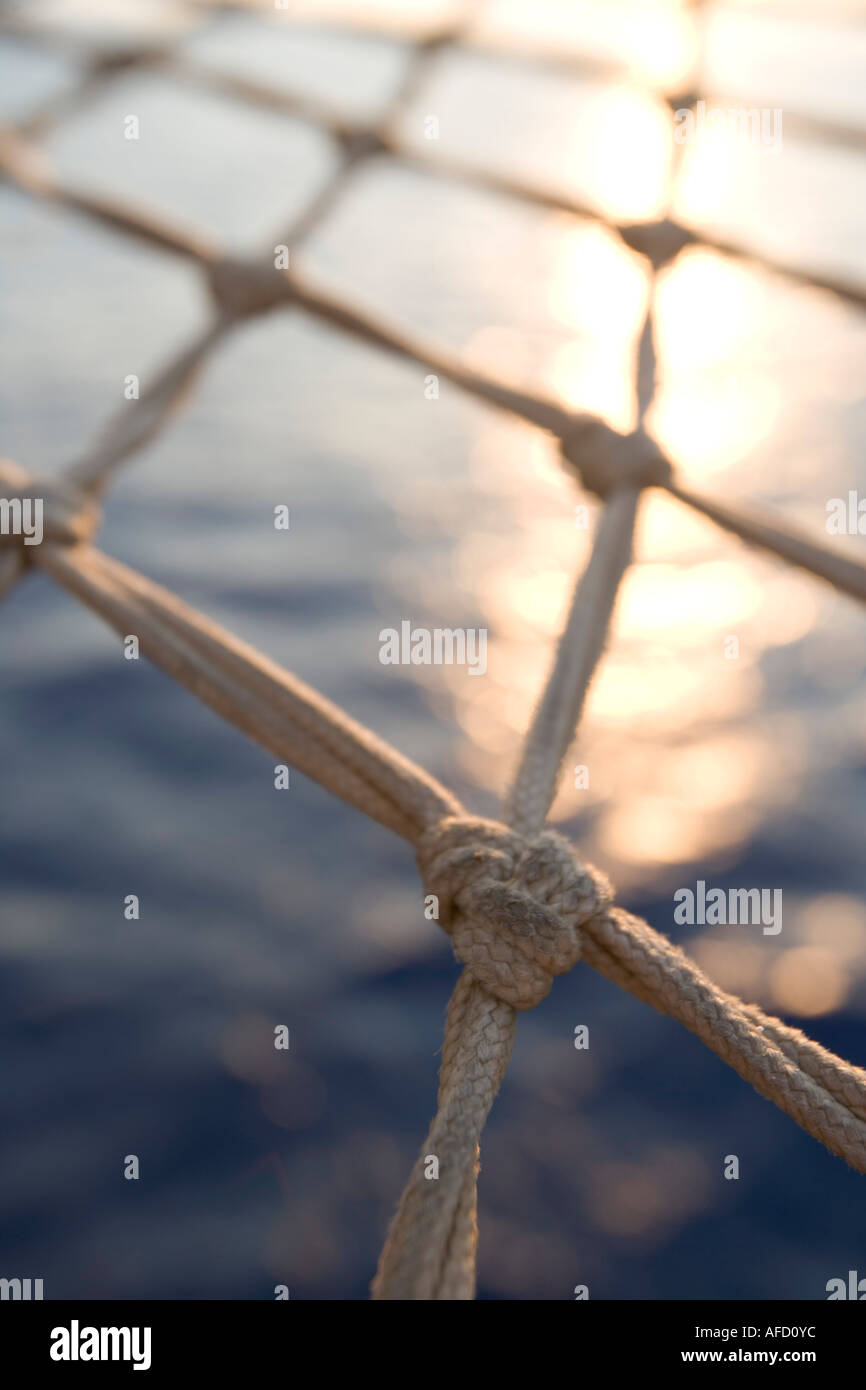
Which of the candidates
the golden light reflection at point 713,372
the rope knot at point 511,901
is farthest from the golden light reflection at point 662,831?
the golden light reflection at point 713,372

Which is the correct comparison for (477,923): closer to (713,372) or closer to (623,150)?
(713,372)

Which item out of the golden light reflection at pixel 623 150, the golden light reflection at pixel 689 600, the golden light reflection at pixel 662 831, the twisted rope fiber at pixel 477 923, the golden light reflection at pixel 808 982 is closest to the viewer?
the twisted rope fiber at pixel 477 923

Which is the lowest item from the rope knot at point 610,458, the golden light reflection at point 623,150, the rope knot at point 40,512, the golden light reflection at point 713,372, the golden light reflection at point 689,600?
the rope knot at point 40,512

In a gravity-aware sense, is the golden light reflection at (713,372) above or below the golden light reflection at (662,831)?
above

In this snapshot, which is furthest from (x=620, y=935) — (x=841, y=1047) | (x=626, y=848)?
(x=626, y=848)

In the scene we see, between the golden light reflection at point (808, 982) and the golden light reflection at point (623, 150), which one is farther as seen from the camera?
the golden light reflection at point (623, 150)

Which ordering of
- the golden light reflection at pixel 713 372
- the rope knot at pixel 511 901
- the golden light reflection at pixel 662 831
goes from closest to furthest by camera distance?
1. the rope knot at pixel 511 901
2. the golden light reflection at pixel 662 831
3. the golden light reflection at pixel 713 372

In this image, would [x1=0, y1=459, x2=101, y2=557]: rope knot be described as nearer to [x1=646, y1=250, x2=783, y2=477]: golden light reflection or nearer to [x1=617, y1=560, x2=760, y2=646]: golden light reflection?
[x1=617, y1=560, x2=760, y2=646]: golden light reflection

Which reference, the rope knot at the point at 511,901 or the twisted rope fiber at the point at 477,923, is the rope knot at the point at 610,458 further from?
the rope knot at the point at 511,901

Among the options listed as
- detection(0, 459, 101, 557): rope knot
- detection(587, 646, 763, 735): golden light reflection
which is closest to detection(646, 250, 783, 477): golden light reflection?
detection(587, 646, 763, 735): golden light reflection

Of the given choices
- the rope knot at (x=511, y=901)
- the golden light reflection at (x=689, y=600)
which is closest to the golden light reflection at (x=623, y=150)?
the golden light reflection at (x=689, y=600)
